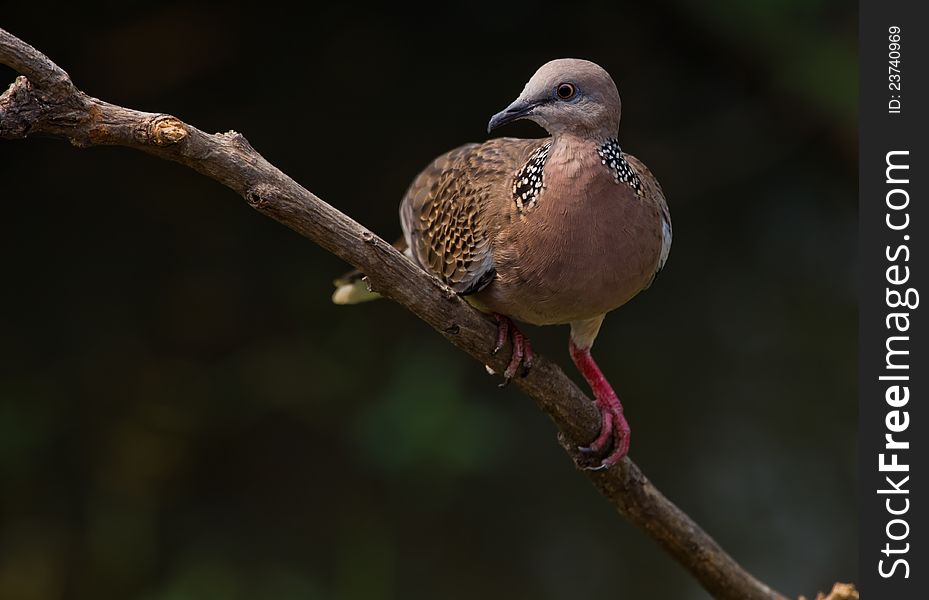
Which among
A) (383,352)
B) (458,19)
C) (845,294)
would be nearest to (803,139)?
(845,294)

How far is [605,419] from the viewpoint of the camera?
250cm

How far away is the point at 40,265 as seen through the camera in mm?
4094

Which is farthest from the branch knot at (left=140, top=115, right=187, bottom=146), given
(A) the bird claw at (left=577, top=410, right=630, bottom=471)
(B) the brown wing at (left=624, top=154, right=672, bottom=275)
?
(A) the bird claw at (left=577, top=410, right=630, bottom=471)

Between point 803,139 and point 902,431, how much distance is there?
7.45 feet

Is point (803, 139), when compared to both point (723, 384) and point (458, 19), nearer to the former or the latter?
point (723, 384)

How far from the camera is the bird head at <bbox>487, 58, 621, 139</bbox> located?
6.49ft

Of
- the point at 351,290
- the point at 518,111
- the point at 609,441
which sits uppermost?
the point at 518,111

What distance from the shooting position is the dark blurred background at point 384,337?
13.2 ft

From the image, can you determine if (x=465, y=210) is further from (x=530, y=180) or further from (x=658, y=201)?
(x=658, y=201)

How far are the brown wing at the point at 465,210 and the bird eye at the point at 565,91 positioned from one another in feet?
0.84

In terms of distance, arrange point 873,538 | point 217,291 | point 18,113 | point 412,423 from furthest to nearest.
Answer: point 217,291, point 412,423, point 873,538, point 18,113

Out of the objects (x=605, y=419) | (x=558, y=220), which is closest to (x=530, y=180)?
(x=558, y=220)

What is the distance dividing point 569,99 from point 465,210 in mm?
451

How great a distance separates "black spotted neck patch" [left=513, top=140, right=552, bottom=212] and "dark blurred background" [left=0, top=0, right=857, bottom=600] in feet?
6.18
